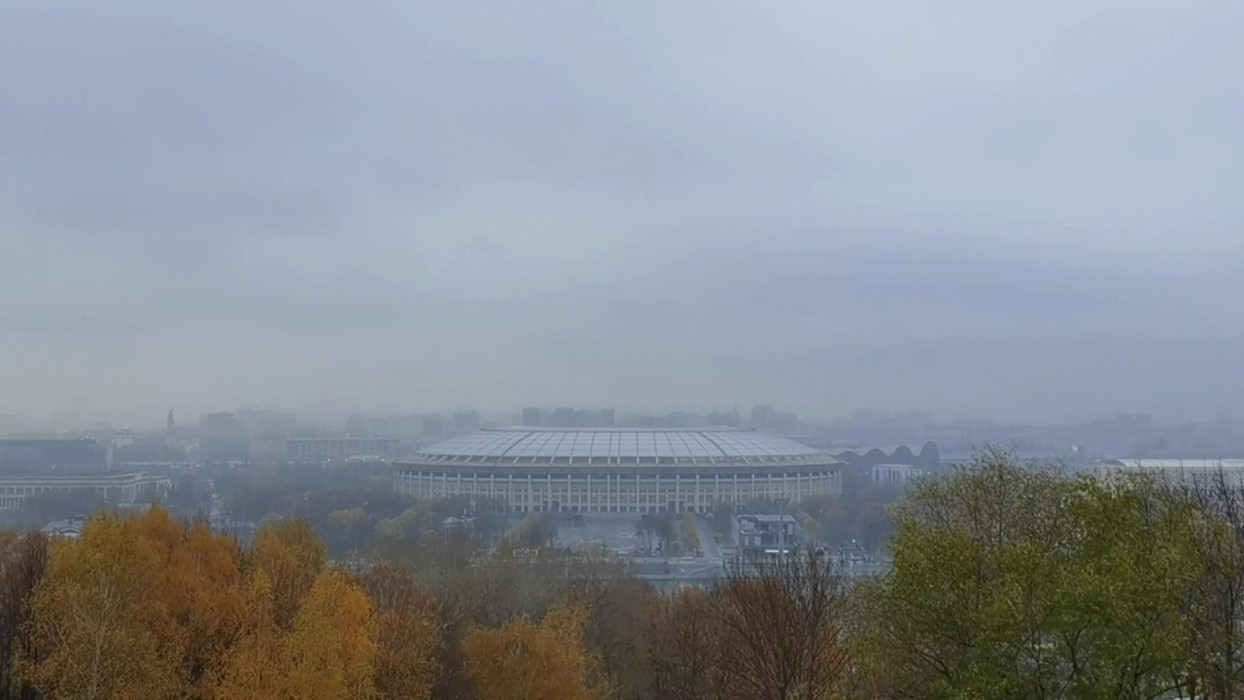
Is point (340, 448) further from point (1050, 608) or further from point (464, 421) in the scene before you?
point (1050, 608)

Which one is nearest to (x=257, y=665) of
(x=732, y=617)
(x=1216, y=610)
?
(x=732, y=617)

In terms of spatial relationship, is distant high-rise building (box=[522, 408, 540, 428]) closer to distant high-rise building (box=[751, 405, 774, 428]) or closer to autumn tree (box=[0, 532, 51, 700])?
distant high-rise building (box=[751, 405, 774, 428])

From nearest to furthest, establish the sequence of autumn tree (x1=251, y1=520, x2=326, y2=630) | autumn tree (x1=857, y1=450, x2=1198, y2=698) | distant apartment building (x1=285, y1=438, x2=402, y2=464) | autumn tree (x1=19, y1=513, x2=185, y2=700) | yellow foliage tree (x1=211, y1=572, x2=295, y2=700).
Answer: autumn tree (x1=857, y1=450, x2=1198, y2=698), yellow foliage tree (x1=211, y1=572, x2=295, y2=700), autumn tree (x1=19, y1=513, x2=185, y2=700), autumn tree (x1=251, y1=520, x2=326, y2=630), distant apartment building (x1=285, y1=438, x2=402, y2=464)

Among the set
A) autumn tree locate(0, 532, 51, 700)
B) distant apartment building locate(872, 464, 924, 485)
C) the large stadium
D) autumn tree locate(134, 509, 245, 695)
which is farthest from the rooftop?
autumn tree locate(134, 509, 245, 695)

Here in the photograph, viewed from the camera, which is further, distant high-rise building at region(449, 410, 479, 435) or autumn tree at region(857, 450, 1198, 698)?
distant high-rise building at region(449, 410, 479, 435)

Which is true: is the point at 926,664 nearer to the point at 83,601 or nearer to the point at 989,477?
the point at 989,477

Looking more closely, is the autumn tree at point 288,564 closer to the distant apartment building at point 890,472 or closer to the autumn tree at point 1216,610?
the autumn tree at point 1216,610

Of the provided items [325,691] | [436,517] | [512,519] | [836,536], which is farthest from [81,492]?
[325,691]
